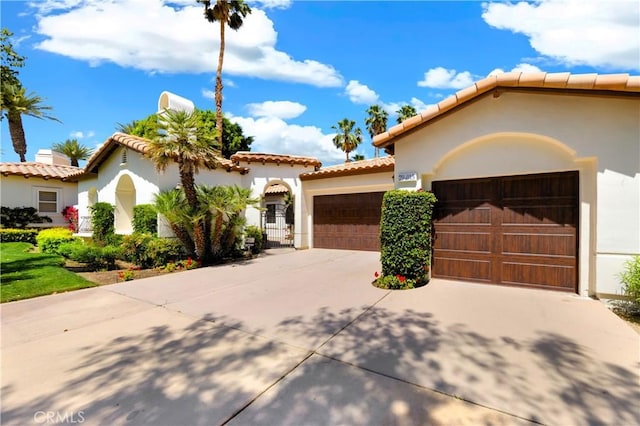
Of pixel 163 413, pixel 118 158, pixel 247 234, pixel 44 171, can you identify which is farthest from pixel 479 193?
pixel 44 171

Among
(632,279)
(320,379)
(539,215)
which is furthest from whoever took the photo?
(539,215)

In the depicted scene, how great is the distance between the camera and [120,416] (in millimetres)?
2824

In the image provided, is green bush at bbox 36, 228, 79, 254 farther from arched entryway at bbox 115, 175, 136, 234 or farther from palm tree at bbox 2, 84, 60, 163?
palm tree at bbox 2, 84, 60, 163

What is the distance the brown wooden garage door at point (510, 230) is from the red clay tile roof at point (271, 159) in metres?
9.21

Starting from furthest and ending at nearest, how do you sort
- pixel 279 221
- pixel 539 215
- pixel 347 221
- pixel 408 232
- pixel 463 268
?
pixel 279 221 → pixel 347 221 → pixel 463 268 → pixel 408 232 → pixel 539 215

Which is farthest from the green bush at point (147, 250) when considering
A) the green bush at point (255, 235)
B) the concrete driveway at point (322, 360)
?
the concrete driveway at point (322, 360)

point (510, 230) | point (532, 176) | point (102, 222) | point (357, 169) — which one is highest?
point (357, 169)

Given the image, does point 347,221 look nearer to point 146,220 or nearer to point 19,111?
point 146,220

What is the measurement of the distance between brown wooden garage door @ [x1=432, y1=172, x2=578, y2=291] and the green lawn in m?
10.1

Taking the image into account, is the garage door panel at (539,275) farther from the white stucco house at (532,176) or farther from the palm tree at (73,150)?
the palm tree at (73,150)

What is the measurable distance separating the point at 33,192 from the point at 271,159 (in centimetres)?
1547

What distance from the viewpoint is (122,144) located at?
1312 centimetres

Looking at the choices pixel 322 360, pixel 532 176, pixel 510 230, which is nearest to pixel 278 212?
pixel 510 230

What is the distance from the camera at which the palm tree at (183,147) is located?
9.94 metres
